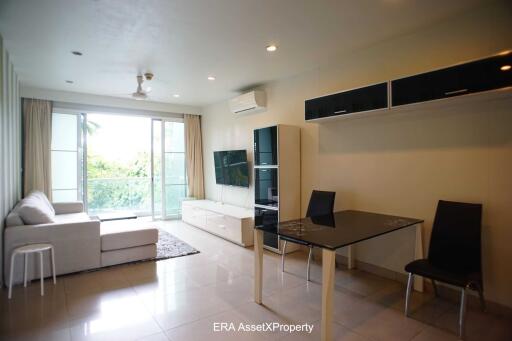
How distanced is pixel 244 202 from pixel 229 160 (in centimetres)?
91

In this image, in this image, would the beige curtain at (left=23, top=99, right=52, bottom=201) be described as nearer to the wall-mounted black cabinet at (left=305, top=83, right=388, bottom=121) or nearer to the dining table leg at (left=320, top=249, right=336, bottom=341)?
the wall-mounted black cabinet at (left=305, top=83, right=388, bottom=121)

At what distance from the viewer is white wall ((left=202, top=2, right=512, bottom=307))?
2484mm

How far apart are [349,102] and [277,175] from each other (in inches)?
57.2

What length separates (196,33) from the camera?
2986 mm

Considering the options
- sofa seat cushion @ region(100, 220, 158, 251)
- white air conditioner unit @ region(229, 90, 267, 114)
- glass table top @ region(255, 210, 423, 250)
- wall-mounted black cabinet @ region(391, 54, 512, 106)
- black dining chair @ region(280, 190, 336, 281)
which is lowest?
sofa seat cushion @ region(100, 220, 158, 251)

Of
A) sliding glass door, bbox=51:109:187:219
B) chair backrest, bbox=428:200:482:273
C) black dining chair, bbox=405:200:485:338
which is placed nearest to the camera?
black dining chair, bbox=405:200:485:338

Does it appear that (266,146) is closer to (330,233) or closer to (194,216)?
(330,233)

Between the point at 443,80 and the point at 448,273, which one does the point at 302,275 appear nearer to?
the point at 448,273

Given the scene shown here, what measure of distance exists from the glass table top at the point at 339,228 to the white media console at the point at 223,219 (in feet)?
5.63

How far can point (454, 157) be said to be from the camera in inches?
108

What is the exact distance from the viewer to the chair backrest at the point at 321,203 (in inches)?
142

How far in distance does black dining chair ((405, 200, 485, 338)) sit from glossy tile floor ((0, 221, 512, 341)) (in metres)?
0.31

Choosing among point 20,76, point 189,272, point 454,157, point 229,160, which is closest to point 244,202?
point 229,160

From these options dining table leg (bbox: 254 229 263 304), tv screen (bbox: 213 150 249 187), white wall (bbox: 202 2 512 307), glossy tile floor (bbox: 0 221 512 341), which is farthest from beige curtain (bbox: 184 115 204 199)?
dining table leg (bbox: 254 229 263 304)
